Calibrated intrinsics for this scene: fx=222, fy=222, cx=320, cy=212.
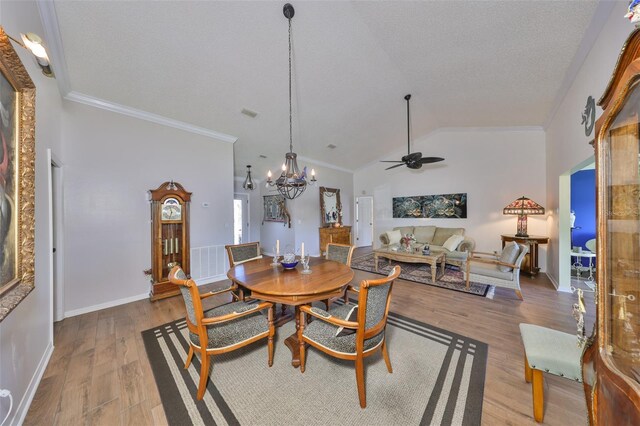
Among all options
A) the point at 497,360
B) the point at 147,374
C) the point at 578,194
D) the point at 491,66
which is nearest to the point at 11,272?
the point at 147,374

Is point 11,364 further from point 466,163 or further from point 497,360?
point 466,163

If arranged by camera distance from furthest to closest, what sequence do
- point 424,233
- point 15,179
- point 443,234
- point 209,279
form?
point 424,233, point 443,234, point 209,279, point 15,179

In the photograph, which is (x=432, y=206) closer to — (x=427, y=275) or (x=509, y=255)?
(x=427, y=275)

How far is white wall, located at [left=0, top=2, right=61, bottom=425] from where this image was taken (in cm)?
138

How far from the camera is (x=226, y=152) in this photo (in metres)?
4.41

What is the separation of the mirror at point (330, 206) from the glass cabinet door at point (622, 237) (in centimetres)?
606

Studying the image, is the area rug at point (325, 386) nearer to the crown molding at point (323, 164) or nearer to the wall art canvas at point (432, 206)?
the wall art canvas at point (432, 206)

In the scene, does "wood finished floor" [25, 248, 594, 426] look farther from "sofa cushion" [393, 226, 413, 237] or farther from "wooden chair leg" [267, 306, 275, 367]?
"sofa cushion" [393, 226, 413, 237]

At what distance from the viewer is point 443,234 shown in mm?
5633

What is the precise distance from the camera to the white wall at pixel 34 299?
1.38 m

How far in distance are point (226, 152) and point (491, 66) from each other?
4442 mm

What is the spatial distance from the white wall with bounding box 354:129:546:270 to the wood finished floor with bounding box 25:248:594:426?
2.06 metres

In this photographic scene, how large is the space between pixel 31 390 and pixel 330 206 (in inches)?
245

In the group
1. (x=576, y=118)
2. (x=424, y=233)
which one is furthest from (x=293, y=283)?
(x=424, y=233)
